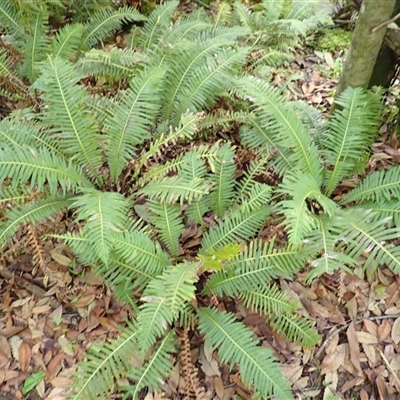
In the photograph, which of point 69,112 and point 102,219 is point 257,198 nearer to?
point 102,219

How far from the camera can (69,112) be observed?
2.56m

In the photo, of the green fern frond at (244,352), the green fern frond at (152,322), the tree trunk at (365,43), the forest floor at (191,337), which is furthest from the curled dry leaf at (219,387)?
the tree trunk at (365,43)

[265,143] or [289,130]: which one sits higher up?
[289,130]

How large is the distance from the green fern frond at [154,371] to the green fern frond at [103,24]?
2411 mm

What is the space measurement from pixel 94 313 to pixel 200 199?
2.96ft


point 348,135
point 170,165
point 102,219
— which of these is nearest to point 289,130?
point 348,135

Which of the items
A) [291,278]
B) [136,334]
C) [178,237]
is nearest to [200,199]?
[178,237]

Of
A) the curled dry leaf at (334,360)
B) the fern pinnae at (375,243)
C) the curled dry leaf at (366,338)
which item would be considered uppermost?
the fern pinnae at (375,243)

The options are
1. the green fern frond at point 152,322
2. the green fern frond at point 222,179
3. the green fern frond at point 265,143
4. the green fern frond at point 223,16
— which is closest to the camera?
the green fern frond at point 152,322

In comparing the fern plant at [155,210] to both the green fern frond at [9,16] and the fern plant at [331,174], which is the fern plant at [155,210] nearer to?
the fern plant at [331,174]

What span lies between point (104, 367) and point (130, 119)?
1.41 m

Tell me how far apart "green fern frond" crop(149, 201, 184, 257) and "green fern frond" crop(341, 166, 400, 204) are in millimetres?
1026

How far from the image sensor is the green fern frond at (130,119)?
261 centimetres

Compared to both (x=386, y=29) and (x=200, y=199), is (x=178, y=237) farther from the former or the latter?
(x=386, y=29)
